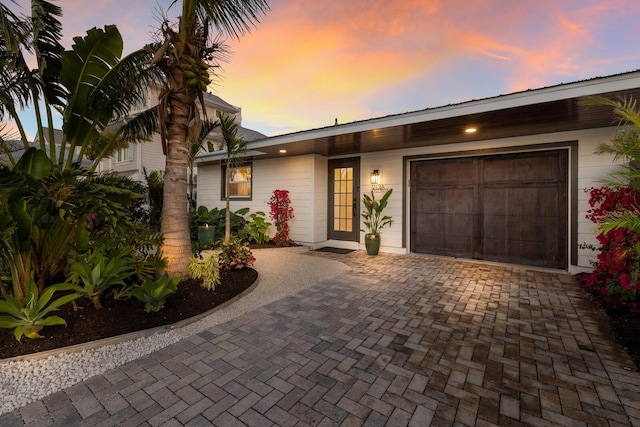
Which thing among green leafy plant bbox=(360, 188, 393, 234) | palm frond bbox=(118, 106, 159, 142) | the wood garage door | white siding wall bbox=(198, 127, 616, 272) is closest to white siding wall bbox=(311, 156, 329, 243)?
white siding wall bbox=(198, 127, 616, 272)

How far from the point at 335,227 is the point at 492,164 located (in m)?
4.27

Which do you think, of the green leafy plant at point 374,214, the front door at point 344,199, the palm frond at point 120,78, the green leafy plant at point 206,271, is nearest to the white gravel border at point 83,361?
the green leafy plant at point 206,271

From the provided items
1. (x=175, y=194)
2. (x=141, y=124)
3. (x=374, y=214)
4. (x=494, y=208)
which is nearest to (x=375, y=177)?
(x=374, y=214)

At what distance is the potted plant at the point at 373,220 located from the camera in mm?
6879

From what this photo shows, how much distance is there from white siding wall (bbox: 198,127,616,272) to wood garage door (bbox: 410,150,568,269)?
0.88 ft

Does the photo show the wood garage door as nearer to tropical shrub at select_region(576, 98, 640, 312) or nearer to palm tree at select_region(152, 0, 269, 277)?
tropical shrub at select_region(576, 98, 640, 312)

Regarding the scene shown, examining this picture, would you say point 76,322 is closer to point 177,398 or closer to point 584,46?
point 177,398

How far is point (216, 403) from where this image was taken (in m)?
1.79

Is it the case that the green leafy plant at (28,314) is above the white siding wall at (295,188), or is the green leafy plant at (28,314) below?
below

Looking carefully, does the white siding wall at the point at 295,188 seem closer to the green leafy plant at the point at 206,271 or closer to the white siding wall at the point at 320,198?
the white siding wall at the point at 320,198

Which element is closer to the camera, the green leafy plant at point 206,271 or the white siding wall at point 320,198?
the green leafy plant at point 206,271

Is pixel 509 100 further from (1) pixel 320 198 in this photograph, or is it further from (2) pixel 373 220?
(1) pixel 320 198

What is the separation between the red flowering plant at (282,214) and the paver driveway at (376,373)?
4.45 meters

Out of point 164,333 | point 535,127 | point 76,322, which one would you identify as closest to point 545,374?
point 164,333
